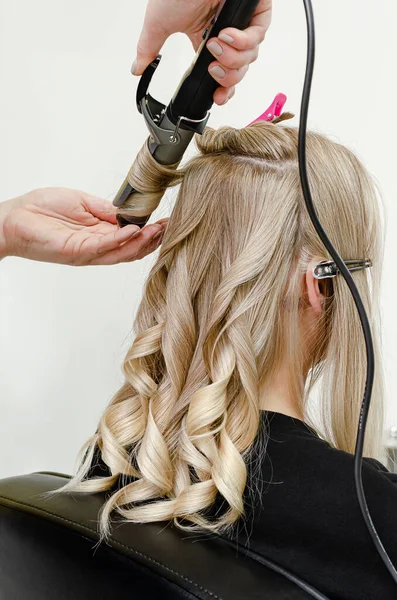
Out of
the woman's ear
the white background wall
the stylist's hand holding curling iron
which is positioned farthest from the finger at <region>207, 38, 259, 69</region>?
the white background wall

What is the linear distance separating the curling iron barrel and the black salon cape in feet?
1.35

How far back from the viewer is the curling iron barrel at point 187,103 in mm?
765

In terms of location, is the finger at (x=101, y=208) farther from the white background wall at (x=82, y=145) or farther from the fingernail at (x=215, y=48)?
the fingernail at (x=215, y=48)

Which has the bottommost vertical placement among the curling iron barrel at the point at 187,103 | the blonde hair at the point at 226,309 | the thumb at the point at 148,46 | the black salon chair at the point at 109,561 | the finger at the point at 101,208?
the black salon chair at the point at 109,561

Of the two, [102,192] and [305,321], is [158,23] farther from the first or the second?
[102,192]

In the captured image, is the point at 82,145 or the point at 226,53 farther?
the point at 82,145

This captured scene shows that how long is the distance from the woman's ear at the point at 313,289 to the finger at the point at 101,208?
0.44 m

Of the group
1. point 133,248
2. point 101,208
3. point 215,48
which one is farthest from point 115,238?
point 215,48

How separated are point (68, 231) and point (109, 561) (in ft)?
2.18

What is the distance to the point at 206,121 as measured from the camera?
0.87 metres

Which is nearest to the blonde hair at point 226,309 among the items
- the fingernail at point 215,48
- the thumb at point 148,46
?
the thumb at point 148,46

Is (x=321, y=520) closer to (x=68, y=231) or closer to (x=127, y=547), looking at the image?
(x=127, y=547)

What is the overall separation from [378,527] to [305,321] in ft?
1.13

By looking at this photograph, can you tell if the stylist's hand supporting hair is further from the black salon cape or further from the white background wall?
the black salon cape
